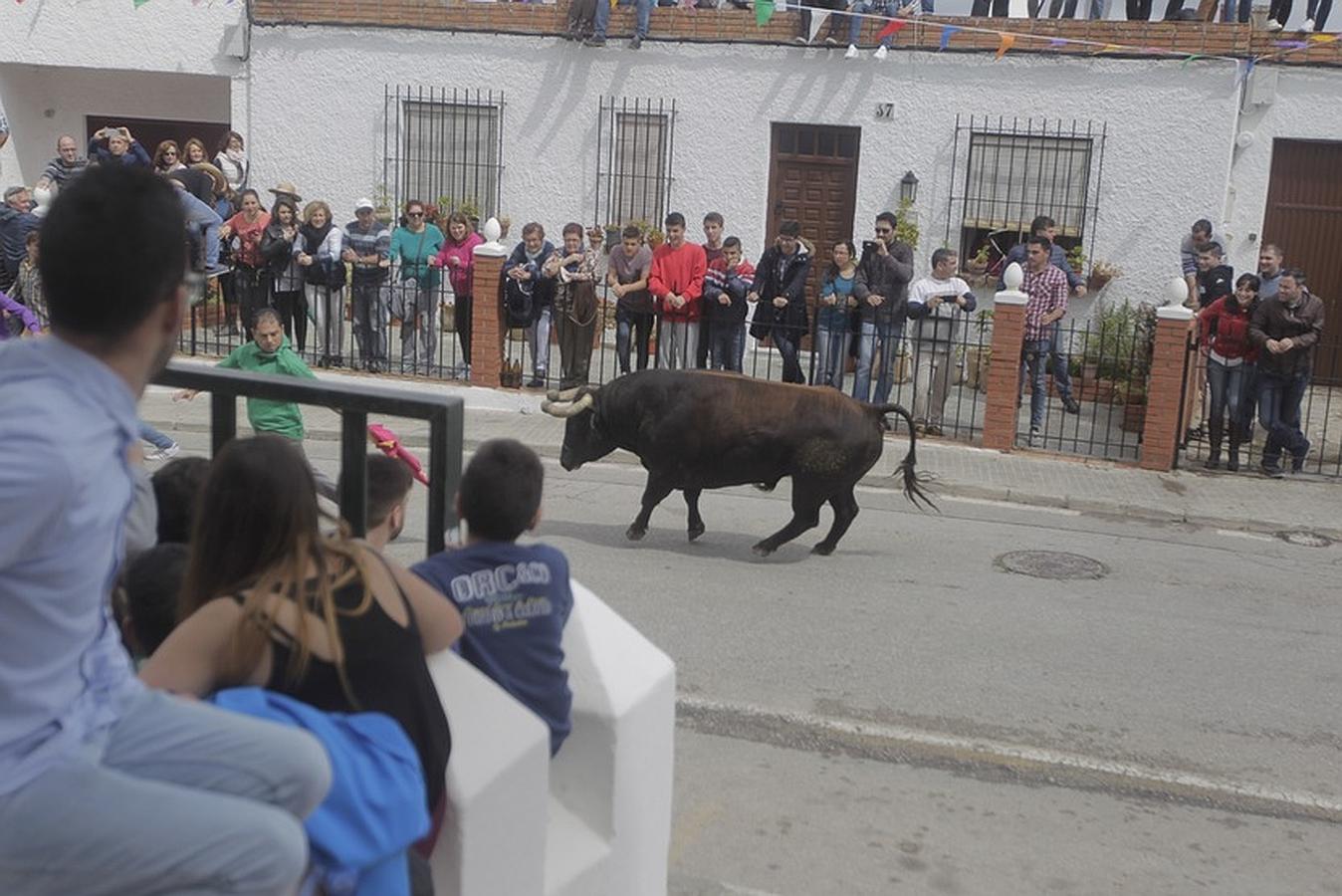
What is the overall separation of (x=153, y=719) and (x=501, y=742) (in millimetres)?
915

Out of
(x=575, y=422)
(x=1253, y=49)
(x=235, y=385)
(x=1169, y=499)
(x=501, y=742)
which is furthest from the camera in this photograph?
(x=1253, y=49)

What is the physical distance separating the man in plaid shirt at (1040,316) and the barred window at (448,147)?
760 cm

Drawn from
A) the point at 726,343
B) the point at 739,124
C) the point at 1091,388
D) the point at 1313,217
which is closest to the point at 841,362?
the point at 726,343

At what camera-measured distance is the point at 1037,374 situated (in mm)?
13594

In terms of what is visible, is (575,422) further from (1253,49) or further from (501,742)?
(1253,49)

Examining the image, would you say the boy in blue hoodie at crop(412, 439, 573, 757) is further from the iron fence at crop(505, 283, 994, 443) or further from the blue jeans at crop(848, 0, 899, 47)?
the blue jeans at crop(848, 0, 899, 47)

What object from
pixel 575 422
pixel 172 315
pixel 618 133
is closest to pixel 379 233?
pixel 618 133

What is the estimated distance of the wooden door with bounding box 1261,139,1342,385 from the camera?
54.4ft

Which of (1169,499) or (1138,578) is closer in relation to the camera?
(1138,578)

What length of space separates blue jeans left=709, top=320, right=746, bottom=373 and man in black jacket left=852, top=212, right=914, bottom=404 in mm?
1077

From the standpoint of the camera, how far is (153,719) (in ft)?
Answer: 7.38

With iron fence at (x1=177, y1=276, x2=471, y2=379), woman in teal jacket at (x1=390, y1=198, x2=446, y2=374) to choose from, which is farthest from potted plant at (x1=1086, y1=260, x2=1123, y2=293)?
woman in teal jacket at (x1=390, y1=198, x2=446, y2=374)

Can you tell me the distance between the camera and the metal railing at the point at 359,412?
3193mm

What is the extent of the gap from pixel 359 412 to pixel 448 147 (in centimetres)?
1633
